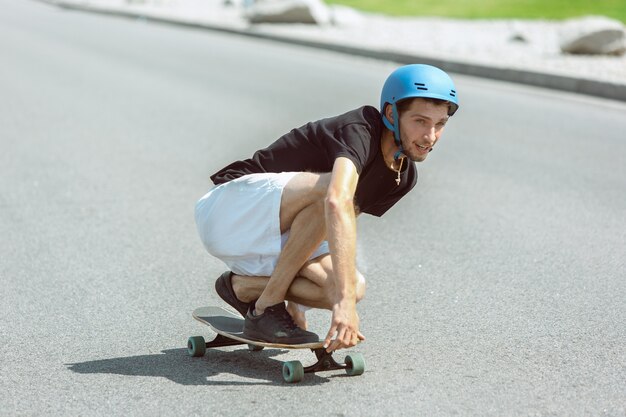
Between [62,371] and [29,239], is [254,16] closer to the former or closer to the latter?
[29,239]

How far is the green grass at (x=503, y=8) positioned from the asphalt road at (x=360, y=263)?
14.0 metres

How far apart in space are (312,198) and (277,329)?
22.4 inches

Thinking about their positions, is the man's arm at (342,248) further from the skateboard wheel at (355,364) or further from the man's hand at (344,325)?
the skateboard wheel at (355,364)

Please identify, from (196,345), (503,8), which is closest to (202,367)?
(196,345)

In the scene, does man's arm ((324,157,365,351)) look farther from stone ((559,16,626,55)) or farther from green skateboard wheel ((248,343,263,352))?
stone ((559,16,626,55))

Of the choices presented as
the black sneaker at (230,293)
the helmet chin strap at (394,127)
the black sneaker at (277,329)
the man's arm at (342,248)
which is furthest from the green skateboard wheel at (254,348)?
the helmet chin strap at (394,127)

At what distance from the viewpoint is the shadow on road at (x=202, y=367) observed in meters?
4.54

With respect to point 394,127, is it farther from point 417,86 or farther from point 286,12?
point 286,12

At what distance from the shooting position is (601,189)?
912 centimetres

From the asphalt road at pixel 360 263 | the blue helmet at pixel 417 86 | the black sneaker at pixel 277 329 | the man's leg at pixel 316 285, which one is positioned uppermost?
the blue helmet at pixel 417 86

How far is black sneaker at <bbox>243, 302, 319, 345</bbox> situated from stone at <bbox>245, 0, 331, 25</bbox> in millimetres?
22325

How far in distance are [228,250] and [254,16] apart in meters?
22.3

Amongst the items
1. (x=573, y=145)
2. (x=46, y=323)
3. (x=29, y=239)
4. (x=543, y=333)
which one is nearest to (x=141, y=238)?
(x=29, y=239)

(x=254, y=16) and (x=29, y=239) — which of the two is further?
(x=254, y=16)
